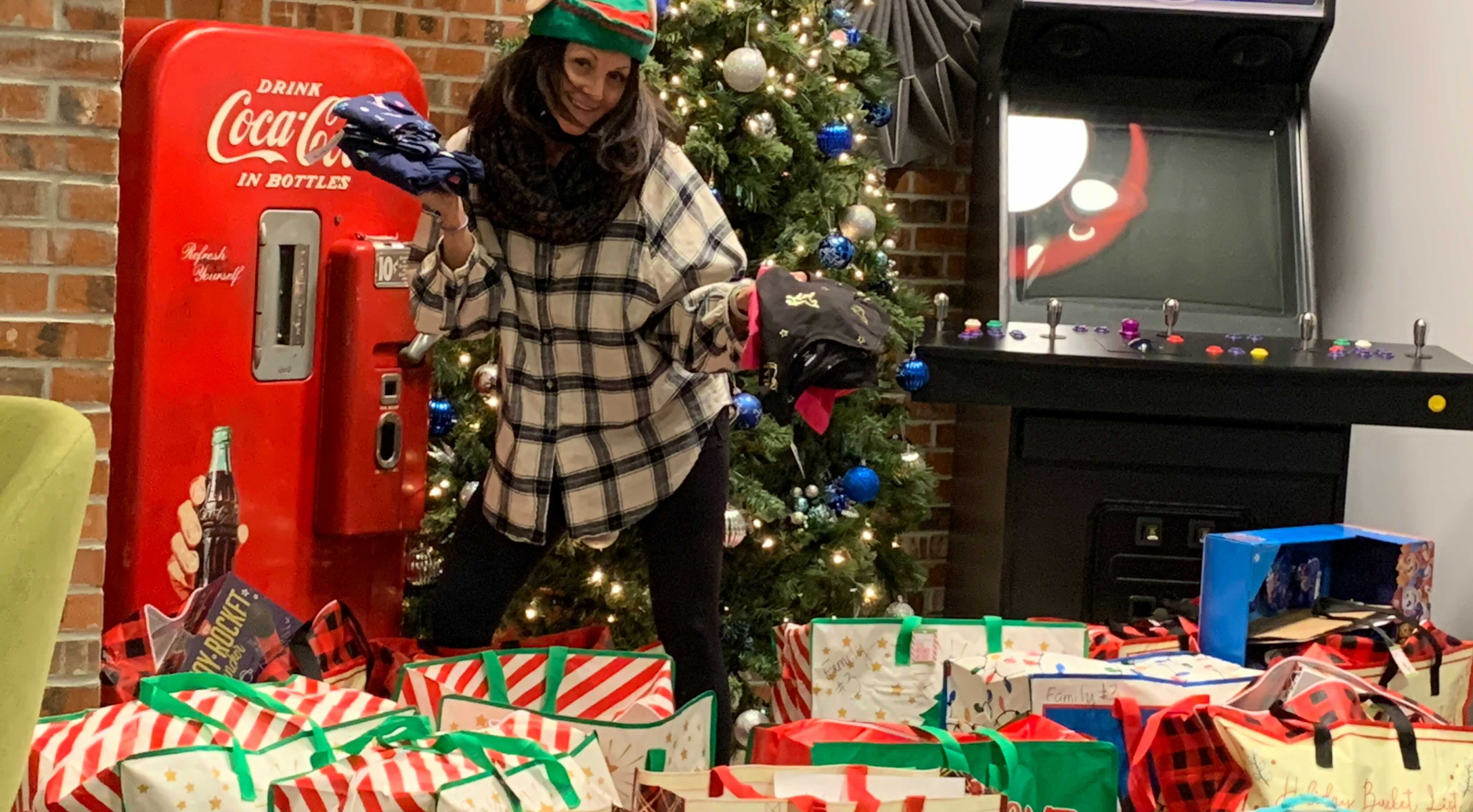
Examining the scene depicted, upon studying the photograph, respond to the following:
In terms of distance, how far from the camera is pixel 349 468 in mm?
3027

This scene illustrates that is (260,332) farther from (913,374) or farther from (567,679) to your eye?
(913,374)

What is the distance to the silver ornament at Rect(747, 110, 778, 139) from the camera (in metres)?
3.50

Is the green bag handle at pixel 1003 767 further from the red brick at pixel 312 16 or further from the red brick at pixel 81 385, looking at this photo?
the red brick at pixel 312 16

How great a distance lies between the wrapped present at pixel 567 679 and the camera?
2377mm

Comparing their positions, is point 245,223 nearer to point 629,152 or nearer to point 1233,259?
point 629,152

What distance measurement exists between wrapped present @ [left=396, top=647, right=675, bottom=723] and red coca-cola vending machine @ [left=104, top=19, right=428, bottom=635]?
753 mm

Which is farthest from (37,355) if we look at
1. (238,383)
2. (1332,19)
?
(1332,19)

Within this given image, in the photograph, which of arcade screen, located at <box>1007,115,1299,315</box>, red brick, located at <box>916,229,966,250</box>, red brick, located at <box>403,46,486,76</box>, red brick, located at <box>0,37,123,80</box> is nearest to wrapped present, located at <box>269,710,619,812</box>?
red brick, located at <box>0,37,123,80</box>

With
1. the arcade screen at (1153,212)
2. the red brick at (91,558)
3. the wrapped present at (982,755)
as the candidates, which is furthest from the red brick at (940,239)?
the red brick at (91,558)

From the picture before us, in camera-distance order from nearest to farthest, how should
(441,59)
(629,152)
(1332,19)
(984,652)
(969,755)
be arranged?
(969,755) < (629,152) < (984,652) < (1332,19) < (441,59)

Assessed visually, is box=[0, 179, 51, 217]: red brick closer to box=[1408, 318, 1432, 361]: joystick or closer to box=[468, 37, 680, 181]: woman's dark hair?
box=[468, 37, 680, 181]: woman's dark hair

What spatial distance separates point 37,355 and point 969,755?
1392mm

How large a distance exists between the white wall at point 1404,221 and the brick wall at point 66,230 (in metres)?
2.81

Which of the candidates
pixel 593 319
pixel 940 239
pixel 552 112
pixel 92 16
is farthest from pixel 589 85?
pixel 940 239
